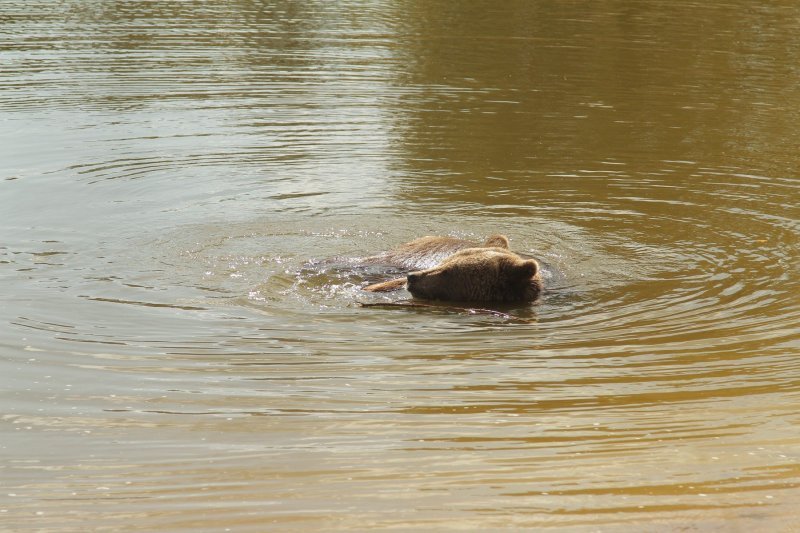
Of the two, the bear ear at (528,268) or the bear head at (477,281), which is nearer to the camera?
the bear ear at (528,268)

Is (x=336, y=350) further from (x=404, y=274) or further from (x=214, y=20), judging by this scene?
(x=214, y=20)

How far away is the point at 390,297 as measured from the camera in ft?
29.5

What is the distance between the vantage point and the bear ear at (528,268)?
8.68 metres

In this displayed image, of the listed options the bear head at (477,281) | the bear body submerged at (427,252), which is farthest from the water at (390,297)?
the bear body submerged at (427,252)

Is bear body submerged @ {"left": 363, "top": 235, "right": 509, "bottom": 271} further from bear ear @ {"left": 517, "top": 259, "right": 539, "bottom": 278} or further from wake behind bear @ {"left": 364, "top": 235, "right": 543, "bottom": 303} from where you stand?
bear ear @ {"left": 517, "top": 259, "right": 539, "bottom": 278}

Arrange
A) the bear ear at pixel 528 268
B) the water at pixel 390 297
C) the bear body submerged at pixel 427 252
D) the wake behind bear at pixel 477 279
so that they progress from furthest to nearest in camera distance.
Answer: the bear body submerged at pixel 427 252
the wake behind bear at pixel 477 279
the bear ear at pixel 528 268
the water at pixel 390 297

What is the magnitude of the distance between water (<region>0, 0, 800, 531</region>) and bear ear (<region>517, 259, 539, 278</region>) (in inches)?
12.4

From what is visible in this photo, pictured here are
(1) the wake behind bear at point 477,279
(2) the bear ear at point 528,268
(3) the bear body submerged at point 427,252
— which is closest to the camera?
(2) the bear ear at point 528,268

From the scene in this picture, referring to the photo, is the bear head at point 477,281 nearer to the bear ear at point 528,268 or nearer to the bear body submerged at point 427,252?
the bear ear at point 528,268

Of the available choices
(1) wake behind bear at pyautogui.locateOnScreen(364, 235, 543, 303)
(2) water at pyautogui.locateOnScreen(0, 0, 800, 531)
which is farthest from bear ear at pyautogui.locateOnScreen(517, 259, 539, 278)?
(2) water at pyautogui.locateOnScreen(0, 0, 800, 531)

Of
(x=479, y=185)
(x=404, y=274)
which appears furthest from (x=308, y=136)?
(x=404, y=274)

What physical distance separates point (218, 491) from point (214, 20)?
19479mm

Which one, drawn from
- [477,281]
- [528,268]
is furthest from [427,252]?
[528,268]

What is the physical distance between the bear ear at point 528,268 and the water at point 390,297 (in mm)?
315
